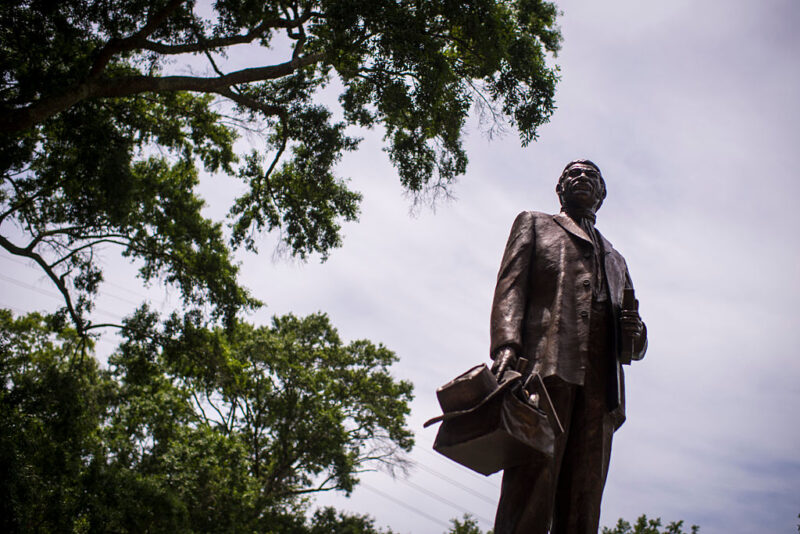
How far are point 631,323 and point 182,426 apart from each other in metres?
17.7

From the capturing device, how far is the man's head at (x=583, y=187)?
389 centimetres

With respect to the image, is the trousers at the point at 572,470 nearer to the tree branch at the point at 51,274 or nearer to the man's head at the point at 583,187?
the man's head at the point at 583,187

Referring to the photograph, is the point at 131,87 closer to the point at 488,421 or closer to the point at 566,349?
the point at 566,349

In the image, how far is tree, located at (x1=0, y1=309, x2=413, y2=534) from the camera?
38.2ft

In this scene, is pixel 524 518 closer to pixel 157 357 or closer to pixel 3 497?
pixel 3 497

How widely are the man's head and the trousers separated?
83 centimetres

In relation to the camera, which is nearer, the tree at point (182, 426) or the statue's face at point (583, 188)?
the statue's face at point (583, 188)

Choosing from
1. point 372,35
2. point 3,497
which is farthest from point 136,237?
point 372,35

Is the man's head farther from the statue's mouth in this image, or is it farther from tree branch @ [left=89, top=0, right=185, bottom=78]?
tree branch @ [left=89, top=0, right=185, bottom=78]

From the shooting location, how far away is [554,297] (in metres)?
3.40

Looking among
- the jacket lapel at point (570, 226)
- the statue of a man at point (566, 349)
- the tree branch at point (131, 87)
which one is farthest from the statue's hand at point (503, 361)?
the tree branch at point (131, 87)

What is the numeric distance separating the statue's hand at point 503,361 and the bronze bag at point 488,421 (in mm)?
198

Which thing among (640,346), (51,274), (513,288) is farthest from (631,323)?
(51,274)

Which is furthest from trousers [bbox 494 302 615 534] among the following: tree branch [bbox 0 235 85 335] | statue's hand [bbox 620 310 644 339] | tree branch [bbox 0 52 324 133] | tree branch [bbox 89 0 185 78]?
tree branch [bbox 0 235 85 335]
